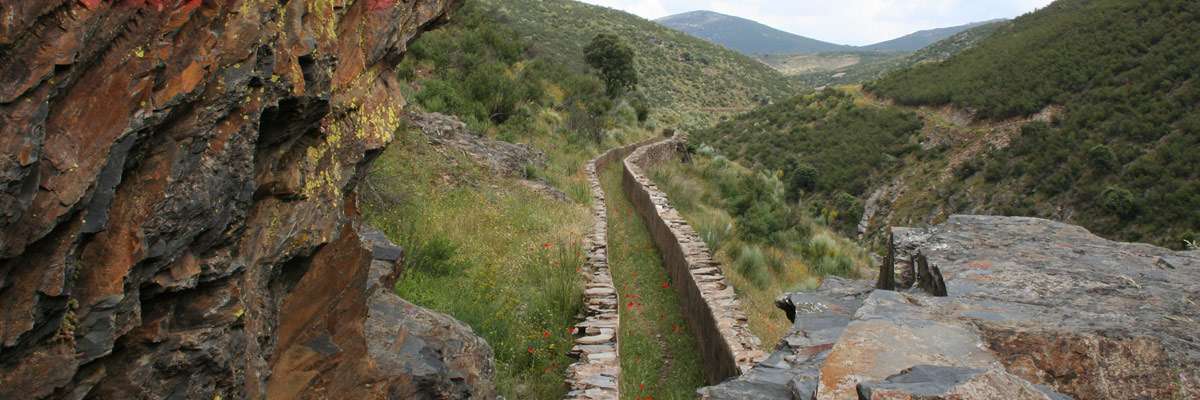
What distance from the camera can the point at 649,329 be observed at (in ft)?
25.2

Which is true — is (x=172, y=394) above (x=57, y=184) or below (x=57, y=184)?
below

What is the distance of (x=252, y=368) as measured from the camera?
2.49 m

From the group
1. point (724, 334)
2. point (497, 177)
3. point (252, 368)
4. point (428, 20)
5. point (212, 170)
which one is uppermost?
point (428, 20)

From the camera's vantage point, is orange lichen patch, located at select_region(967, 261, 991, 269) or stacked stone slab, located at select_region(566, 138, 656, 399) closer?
orange lichen patch, located at select_region(967, 261, 991, 269)

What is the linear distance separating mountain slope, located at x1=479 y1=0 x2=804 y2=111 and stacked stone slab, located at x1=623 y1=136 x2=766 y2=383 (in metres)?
32.3

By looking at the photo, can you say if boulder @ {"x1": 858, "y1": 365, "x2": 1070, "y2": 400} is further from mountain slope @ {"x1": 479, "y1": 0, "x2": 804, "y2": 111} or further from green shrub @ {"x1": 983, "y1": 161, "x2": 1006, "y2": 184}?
mountain slope @ {"x1": 479, "y1": 0, "x2": 804, "y2": 111}

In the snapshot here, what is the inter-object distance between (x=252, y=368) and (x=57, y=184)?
45.2 inches

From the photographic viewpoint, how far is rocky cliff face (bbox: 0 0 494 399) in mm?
1605

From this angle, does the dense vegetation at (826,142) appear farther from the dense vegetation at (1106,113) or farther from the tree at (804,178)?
the dense vegetation at (1106,113)

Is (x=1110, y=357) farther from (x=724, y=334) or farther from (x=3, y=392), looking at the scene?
(x=3, y=392)

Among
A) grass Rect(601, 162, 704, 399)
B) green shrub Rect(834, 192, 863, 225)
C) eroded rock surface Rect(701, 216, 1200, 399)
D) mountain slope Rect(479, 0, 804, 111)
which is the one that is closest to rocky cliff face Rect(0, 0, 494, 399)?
eroded rock surface Rect(701, 216, 1200, 399)

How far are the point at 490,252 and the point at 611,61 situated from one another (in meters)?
25.4

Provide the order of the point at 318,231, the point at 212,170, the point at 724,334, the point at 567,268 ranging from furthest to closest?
the point at 567,268, the point at 724,334, the point at 318,231, the point at 212,170

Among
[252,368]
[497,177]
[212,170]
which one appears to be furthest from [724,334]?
[497,177]
